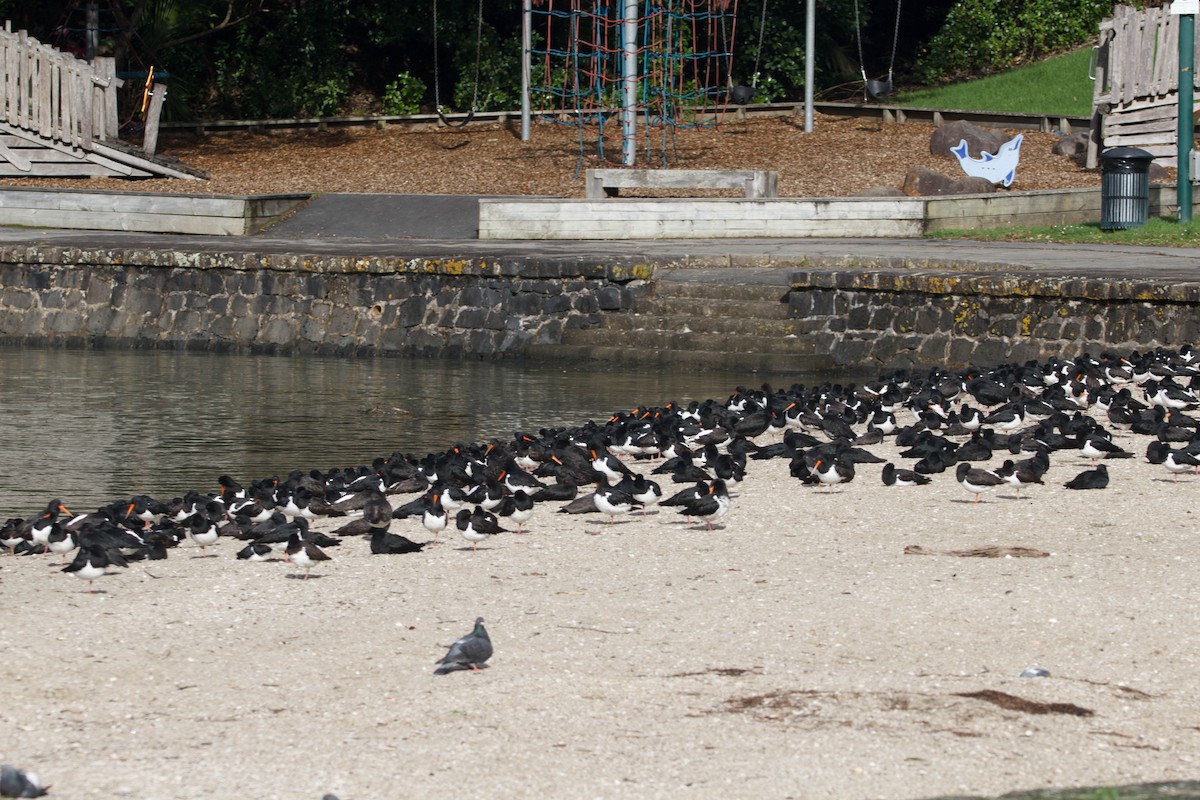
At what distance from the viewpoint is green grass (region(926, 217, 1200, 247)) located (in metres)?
23.3

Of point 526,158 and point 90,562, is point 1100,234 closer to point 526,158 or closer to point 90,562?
point 526,158

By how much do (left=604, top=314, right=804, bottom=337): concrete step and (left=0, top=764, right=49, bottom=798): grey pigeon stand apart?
1501 cm

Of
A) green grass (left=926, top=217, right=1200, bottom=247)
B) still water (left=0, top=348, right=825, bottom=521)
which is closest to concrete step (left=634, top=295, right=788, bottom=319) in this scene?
still water (left=0, top=348, right=825, bottom=521)

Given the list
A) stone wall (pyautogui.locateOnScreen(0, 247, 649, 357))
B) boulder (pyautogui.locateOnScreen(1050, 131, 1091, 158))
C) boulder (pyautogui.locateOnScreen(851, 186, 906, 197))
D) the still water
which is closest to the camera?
the still water

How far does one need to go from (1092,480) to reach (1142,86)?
19.2 meters

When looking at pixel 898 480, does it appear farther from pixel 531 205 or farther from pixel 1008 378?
pixel 531 205

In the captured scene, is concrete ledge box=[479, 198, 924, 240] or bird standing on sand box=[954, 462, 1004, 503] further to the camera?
concrete ledge box=[479, 198, 924, 240]

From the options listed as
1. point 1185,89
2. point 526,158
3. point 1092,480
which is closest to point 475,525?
point 1092,480

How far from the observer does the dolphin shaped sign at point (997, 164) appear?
27.7 metres

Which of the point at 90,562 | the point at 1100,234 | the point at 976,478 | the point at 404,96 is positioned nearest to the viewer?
the point at 90,562

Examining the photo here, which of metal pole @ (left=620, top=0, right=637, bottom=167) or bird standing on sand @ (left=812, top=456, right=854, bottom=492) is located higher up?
metal pole @ (left=620, top=0, right=637, bottom=167)

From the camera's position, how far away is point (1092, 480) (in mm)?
11312

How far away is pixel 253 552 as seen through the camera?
9.90m

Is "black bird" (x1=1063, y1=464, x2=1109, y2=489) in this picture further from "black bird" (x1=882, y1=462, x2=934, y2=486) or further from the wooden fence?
→ the wooden fence
